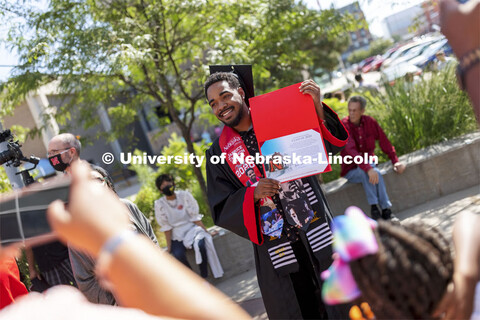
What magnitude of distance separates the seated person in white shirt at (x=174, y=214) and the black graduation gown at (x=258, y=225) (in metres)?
2.73

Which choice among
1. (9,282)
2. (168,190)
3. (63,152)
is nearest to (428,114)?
(168,190)

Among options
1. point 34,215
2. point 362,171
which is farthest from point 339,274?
point 362,171

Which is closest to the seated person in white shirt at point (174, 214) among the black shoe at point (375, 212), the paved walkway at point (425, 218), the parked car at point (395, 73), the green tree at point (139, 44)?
the paved walkway at point (425, 218)

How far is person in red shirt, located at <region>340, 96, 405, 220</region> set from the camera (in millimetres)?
5734

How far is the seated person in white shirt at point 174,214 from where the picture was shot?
592 cm

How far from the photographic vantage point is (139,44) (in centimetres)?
580

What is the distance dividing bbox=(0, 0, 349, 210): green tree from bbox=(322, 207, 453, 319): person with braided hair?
16.0 ft

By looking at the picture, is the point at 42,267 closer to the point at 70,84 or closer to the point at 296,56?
the point at 70,84

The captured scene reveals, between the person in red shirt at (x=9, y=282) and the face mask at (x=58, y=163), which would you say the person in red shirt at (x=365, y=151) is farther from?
the person in red shirt at (x=9, y=282)

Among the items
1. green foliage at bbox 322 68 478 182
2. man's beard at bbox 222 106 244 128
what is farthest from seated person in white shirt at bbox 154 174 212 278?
man's beard at bbox 222 106 244 128

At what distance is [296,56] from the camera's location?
7.56 meters

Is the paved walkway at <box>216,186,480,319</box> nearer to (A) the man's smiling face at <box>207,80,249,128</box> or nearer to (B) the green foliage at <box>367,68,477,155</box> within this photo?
(B) the green foliage at <box>367,68,477,155</box>

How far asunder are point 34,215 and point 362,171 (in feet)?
16.6

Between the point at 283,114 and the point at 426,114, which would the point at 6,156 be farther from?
the point at 426,114
